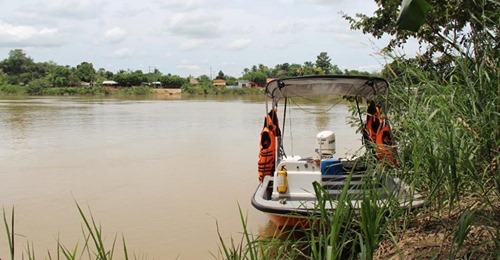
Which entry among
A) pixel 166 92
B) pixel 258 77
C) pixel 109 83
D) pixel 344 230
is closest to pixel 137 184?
pixel 344 230

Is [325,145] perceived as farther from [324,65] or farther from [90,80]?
[90,80]

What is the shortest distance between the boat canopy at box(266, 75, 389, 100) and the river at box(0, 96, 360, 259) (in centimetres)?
90

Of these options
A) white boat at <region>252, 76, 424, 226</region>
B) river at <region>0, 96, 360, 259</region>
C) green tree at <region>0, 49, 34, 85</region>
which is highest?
green tree at <region>0, 49, 34, 85</region>

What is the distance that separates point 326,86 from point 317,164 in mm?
1076

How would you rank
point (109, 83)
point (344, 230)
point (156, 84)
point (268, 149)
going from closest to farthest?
point (344, 230) < point (268, 149) < point (109, 83) < point (156, 84)

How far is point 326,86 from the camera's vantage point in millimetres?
5691

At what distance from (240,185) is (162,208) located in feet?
6.28

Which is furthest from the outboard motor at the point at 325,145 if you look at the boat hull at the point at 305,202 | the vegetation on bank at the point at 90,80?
the vegetation on bank at the point at 90,80

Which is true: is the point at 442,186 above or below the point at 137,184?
above

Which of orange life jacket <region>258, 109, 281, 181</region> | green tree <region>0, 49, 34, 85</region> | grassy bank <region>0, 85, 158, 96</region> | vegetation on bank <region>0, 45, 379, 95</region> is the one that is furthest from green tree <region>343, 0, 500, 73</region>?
green tree <region>0, 49, 34, 85</region>

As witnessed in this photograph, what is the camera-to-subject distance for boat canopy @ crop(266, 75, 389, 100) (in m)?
5.23

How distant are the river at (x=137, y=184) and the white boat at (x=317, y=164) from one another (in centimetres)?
75

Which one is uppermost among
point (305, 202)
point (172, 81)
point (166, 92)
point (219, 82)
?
point (172, 81)

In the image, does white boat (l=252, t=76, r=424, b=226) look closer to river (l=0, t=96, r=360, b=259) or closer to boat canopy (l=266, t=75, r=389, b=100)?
boat canopy (l=266, t=75, r=389, b=100)
